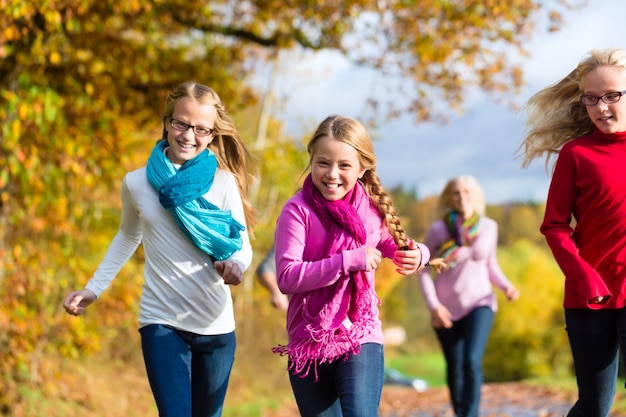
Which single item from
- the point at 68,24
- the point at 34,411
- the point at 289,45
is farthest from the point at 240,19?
the point at 34,411

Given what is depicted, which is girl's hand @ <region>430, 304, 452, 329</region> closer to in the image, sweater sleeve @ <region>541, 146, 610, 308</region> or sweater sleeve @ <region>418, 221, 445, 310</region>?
sweater sleeve @ <region>418, 221, 445, 310</region>

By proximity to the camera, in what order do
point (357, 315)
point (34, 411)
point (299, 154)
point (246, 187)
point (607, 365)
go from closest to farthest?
point (357, 315)
point (607, 365)
point (246, 187)
point (34, 411)
point (299, 154)

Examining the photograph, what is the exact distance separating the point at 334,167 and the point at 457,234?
3.38m

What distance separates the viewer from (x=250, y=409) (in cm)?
1195

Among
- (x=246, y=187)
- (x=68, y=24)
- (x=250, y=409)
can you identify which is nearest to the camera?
(x=246, y=187)

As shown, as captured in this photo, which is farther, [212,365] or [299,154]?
[299,154]

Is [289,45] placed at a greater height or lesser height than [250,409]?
greater

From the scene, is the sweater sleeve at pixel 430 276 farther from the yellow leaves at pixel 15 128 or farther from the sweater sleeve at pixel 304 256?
the yellow leaves at pixel 15 128

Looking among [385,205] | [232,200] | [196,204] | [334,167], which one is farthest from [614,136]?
[196,204]

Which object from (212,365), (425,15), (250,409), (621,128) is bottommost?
(250,409)

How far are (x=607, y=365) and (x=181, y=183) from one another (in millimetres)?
2205

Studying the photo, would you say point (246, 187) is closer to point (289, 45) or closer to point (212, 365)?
point (212, 365)

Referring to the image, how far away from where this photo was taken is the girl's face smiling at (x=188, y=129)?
12.6ft

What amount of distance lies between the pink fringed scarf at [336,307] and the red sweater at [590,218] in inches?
37.7
